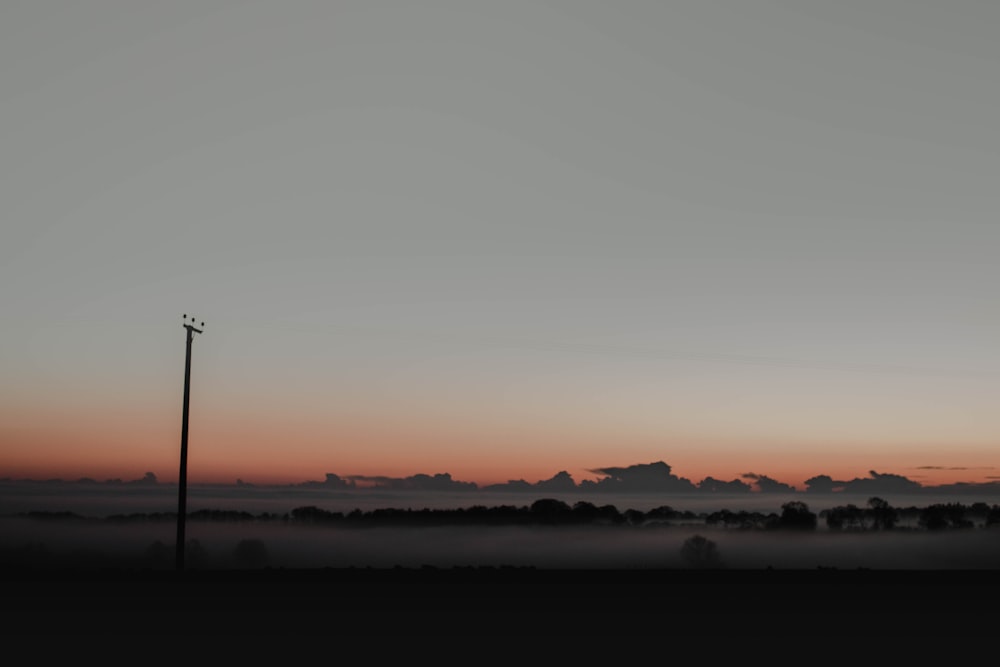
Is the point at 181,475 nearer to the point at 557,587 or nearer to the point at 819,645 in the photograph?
the point at 557,587

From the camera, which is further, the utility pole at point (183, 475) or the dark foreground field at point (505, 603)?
the utility pole at point (183, 475)

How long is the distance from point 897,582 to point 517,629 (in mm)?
16236

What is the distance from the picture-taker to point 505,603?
26.1 metres

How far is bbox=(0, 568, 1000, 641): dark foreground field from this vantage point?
2212 cm

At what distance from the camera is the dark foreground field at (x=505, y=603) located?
72.6ft

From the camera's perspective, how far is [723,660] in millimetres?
18844

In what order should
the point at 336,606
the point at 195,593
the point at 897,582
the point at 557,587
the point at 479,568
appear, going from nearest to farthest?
the point at 336,606
the point at 195,593
the point at 557,587
the point at 897,582
the point at 479,568

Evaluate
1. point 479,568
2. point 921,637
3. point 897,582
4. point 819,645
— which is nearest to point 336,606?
point 479,568

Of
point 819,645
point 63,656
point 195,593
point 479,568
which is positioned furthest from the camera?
point 479,568

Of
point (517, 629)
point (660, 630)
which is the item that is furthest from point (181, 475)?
point (660, 630)

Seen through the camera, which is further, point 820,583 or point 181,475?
point 181,475

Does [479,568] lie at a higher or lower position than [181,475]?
lower

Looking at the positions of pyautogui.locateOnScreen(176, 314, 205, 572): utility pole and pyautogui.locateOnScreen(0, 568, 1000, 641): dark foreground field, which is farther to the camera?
pyautogui.locateOnScreen(176, 314, 205, 572): utility pole

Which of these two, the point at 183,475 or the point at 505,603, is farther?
the point at 183,475
